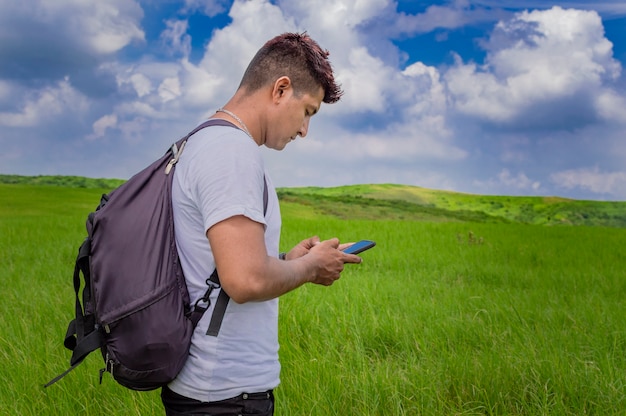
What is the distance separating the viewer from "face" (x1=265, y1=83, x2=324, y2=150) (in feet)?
5.93

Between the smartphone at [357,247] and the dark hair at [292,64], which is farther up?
the dark hair at [292,64]

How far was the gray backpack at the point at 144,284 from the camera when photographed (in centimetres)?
168

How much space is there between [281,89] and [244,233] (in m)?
0.50

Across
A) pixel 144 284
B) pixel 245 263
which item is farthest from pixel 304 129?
pixel 144 284

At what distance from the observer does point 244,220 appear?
5.02ft

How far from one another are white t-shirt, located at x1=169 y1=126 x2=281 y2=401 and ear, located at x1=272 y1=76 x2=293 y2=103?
20 centimetres

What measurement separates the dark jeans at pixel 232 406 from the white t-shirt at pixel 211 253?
3 cm

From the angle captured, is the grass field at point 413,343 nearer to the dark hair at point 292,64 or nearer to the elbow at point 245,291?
the elbow at point 245,291

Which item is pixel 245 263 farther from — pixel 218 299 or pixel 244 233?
pixel 218 299

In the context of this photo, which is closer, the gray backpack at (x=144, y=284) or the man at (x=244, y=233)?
the man at (x=244, y=233)

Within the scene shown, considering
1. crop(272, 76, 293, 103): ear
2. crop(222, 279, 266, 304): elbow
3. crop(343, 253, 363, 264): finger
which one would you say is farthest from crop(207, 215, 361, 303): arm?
crop(272, 76, 293, 103): ear

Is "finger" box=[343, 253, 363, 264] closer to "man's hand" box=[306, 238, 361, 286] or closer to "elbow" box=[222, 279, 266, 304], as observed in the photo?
"man's hand" box=[306, 238, 361, 286]

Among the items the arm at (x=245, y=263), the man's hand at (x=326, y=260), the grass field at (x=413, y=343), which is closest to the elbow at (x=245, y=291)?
the arm at (x=245, y=263)

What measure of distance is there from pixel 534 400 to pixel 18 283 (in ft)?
19.5
